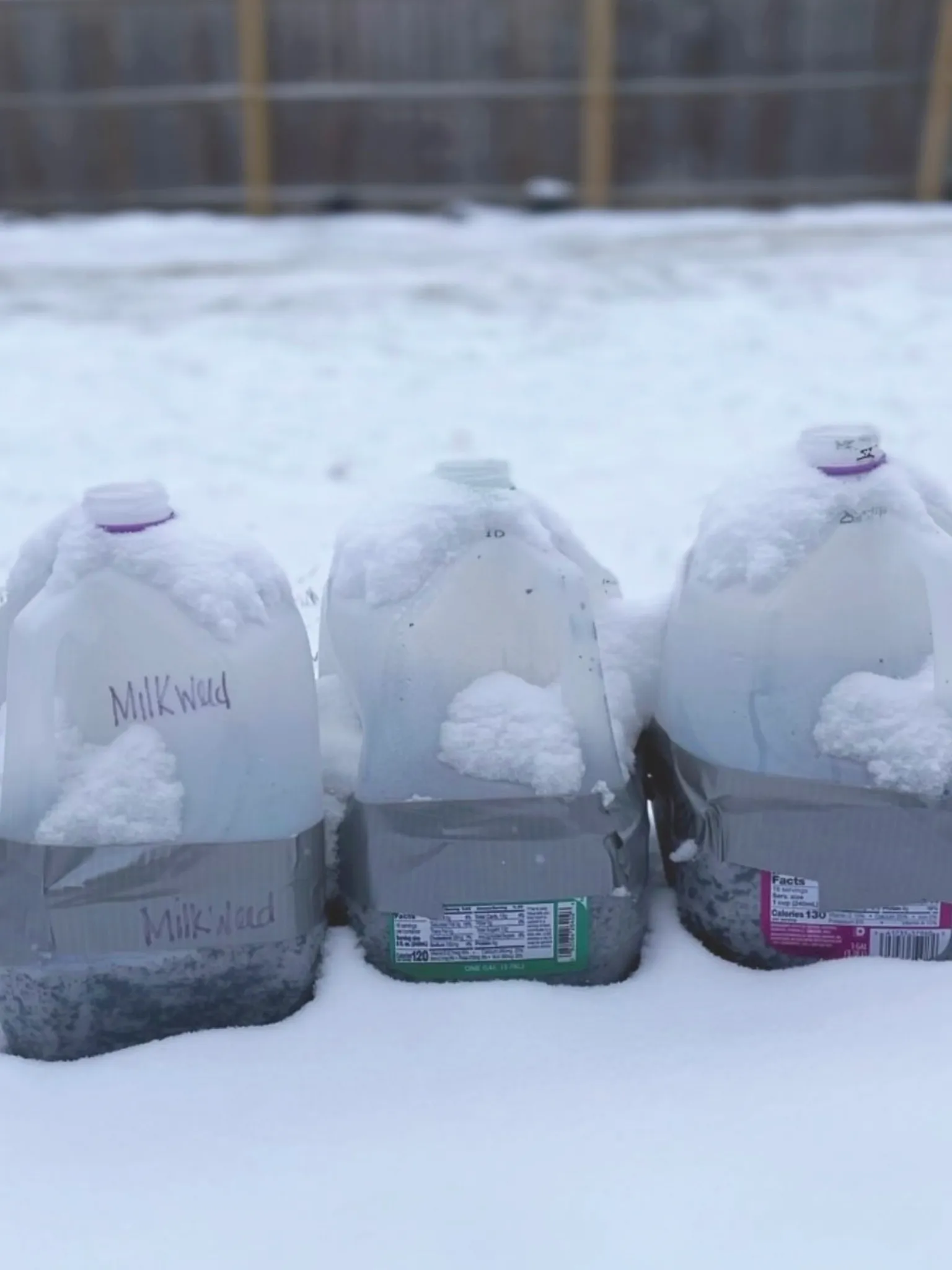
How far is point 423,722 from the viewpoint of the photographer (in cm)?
118

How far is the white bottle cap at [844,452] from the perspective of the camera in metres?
1.20

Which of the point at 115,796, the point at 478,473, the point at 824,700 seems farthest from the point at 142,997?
the point at 824,700

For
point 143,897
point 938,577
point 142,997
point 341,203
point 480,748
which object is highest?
point 938,577

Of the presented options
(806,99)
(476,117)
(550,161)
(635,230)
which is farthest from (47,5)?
(806,99)

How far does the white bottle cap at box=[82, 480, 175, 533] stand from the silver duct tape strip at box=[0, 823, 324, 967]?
0.93 ft

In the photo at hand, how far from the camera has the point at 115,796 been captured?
111cm

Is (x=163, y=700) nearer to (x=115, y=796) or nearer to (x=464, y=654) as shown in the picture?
(x=115, y=796)

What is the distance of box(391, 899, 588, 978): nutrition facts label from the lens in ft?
3.99

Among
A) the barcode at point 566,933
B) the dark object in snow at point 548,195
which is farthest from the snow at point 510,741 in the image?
the dark object in snow at point 548,195

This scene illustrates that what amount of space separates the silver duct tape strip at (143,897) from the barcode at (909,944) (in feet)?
1.85

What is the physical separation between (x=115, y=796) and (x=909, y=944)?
0.77 m

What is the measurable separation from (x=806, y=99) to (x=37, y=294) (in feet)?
15.9

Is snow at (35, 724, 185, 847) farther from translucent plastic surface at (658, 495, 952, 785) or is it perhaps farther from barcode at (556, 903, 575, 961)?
translucent plastic surface at (658, 495, 952, 785)

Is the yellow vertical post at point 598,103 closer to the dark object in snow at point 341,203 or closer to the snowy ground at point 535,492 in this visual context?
the snowy ground at point 535,492
